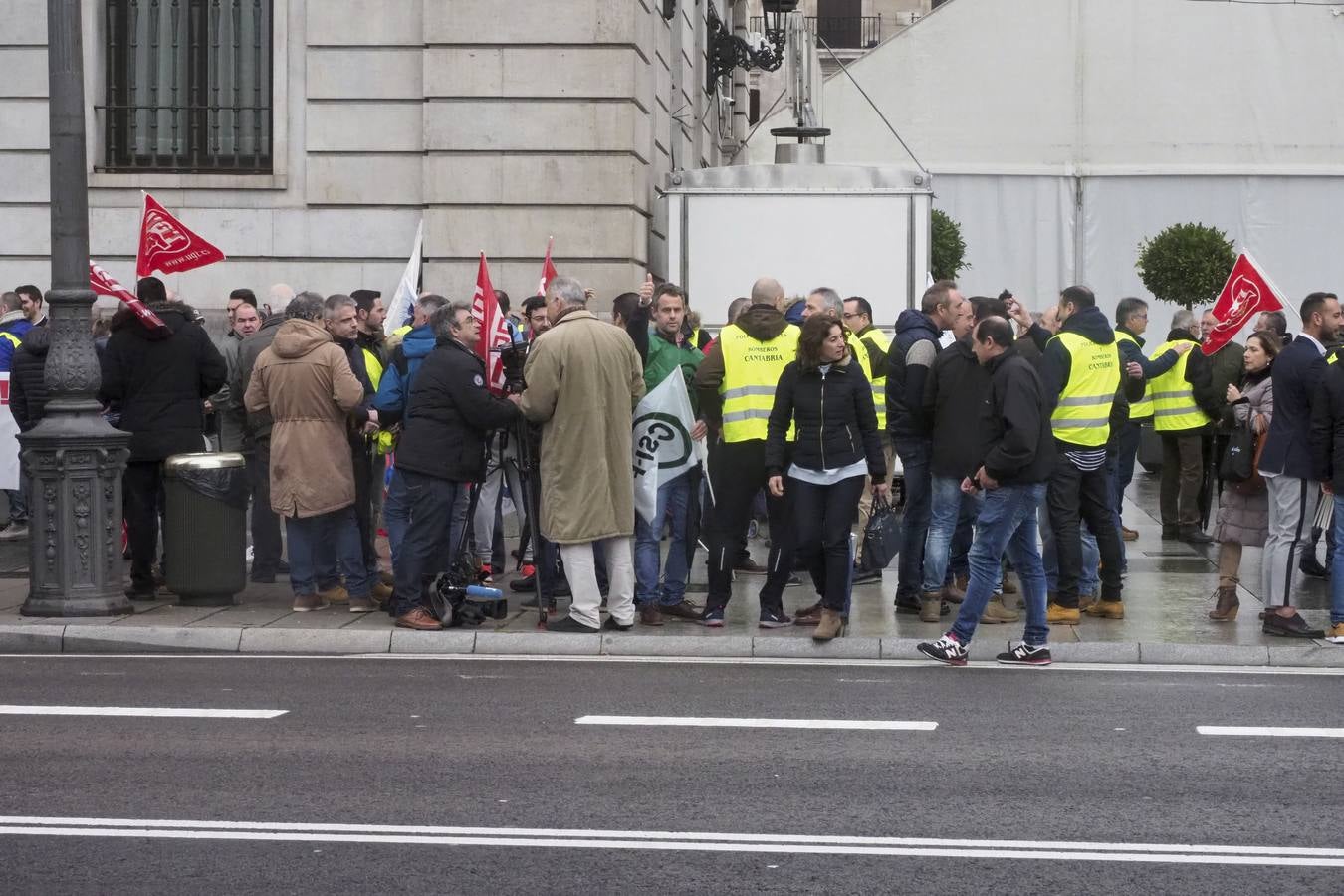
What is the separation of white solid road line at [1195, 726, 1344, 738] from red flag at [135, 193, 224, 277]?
8013 mm

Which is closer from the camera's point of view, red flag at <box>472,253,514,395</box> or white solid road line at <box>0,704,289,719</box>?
white solid road line at <box>0,704,289,719</box>

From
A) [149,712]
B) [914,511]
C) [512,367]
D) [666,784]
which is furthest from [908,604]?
[149,712]

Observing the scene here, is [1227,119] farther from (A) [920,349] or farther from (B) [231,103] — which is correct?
(A) [920,349]

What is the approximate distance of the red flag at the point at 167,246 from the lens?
13312mm

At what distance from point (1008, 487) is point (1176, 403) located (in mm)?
5974

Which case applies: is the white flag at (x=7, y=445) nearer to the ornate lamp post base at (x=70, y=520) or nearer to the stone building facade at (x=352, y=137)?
the stone building facade at (x=352, y=137)

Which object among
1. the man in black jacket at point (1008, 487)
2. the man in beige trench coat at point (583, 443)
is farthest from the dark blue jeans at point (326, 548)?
the man in black jacket at point (1008, 487)

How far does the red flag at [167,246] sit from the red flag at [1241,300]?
715 centimetres

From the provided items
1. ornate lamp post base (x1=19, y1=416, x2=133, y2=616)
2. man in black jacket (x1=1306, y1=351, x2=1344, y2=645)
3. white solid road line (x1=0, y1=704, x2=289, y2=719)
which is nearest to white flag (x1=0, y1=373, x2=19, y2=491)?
ornate lamp post base (x1=19, y1=416, x2=133, y2=616)

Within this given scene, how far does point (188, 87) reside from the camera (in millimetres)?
17922

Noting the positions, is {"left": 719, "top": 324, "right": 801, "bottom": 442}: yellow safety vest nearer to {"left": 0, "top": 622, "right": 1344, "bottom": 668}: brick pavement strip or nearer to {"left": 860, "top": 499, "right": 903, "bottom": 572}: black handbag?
{"left": 860, "top": 499, "right": 903, "bottom": 572}: black handbag

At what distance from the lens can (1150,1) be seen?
114 ft

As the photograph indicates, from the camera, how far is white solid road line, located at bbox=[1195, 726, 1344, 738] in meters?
7.87

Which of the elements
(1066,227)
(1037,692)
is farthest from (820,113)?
(1037,692)
